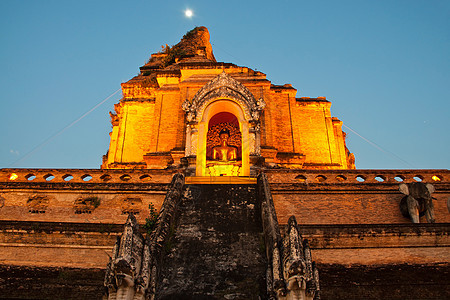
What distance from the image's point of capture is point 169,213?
10.3 m

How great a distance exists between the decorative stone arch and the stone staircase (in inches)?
216

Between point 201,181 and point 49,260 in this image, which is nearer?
point 49,260

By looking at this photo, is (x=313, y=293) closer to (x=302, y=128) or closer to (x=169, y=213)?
(x=169, y=213)

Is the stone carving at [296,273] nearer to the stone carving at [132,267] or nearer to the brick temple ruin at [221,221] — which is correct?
the brick temple ruin at [221,221]

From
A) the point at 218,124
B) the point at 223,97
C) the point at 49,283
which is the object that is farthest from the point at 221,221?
the point at 218,124

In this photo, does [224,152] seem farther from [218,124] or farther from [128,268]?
[128,268]

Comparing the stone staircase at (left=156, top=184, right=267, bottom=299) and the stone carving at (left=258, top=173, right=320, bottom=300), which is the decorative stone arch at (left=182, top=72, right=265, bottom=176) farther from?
the stone carving at (left=258, top=173, right=320, bottom=300)

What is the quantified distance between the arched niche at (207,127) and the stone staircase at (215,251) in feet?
16.8

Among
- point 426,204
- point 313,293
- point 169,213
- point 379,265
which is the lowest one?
point 313,293

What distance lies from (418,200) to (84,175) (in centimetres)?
1142

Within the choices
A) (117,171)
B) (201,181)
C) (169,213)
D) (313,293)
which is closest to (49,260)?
(169,213)

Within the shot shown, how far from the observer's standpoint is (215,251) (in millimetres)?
9180

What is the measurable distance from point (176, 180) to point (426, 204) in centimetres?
772

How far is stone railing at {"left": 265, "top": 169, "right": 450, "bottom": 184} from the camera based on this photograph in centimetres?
1473
